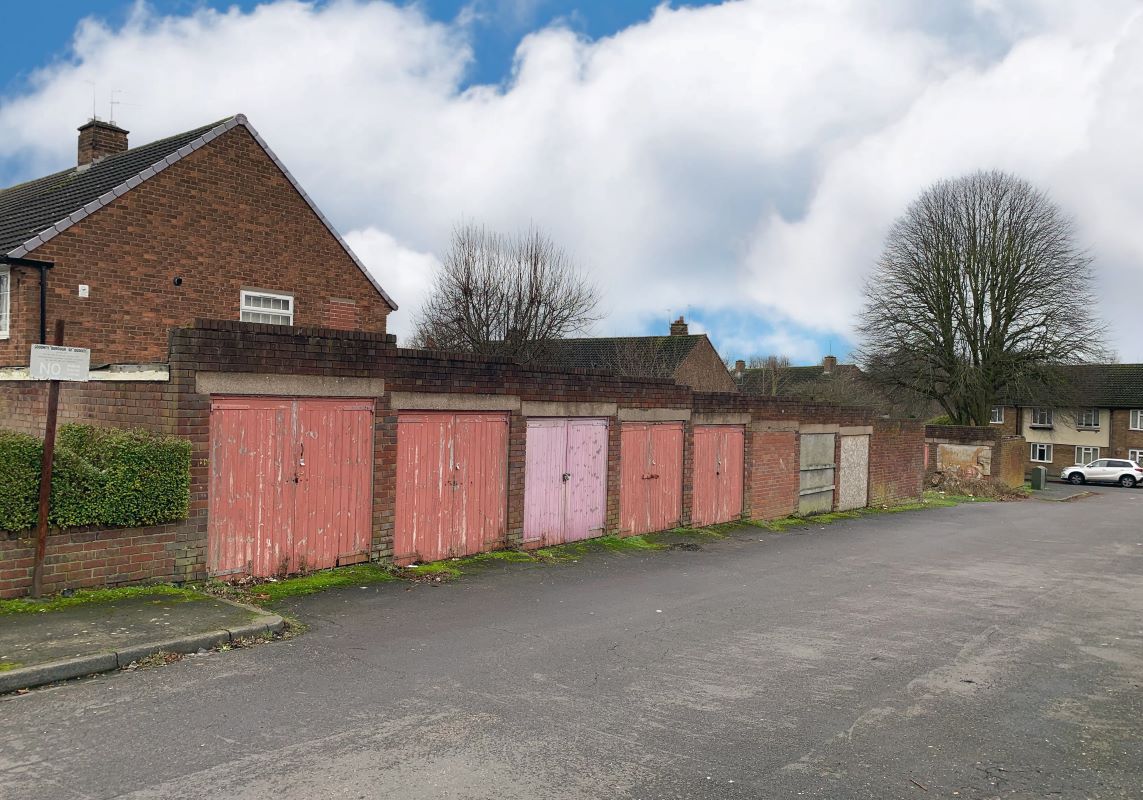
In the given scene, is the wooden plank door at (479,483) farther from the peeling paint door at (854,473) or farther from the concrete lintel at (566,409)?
the peeling paint door at (854,473)

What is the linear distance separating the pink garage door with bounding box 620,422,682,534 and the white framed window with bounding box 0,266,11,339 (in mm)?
11545

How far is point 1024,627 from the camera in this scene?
933 centimetres

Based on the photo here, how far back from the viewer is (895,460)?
2539cm

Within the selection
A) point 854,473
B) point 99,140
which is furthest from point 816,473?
point 99,140

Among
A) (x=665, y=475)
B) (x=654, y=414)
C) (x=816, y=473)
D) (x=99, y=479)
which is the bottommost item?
(x=816, y=473)

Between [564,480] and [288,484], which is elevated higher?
[288,484]

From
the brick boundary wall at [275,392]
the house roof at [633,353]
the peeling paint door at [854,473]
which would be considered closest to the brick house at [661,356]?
the house roof at [633,353]

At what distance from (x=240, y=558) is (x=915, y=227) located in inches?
1602

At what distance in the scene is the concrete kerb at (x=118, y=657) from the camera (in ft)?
20.0

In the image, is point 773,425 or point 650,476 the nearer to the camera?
point 650,476

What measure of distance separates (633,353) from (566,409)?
29.0 metres

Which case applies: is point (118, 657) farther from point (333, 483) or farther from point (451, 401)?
point (451, 401)

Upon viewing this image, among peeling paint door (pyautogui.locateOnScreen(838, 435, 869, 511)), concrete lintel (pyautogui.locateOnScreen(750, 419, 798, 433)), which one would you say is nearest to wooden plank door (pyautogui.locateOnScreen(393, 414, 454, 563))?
concrete lintel (pyautogui.locateOnScreen(750, 419, 798, 433))

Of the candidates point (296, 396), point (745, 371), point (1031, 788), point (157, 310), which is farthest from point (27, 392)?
point (745, 371)
